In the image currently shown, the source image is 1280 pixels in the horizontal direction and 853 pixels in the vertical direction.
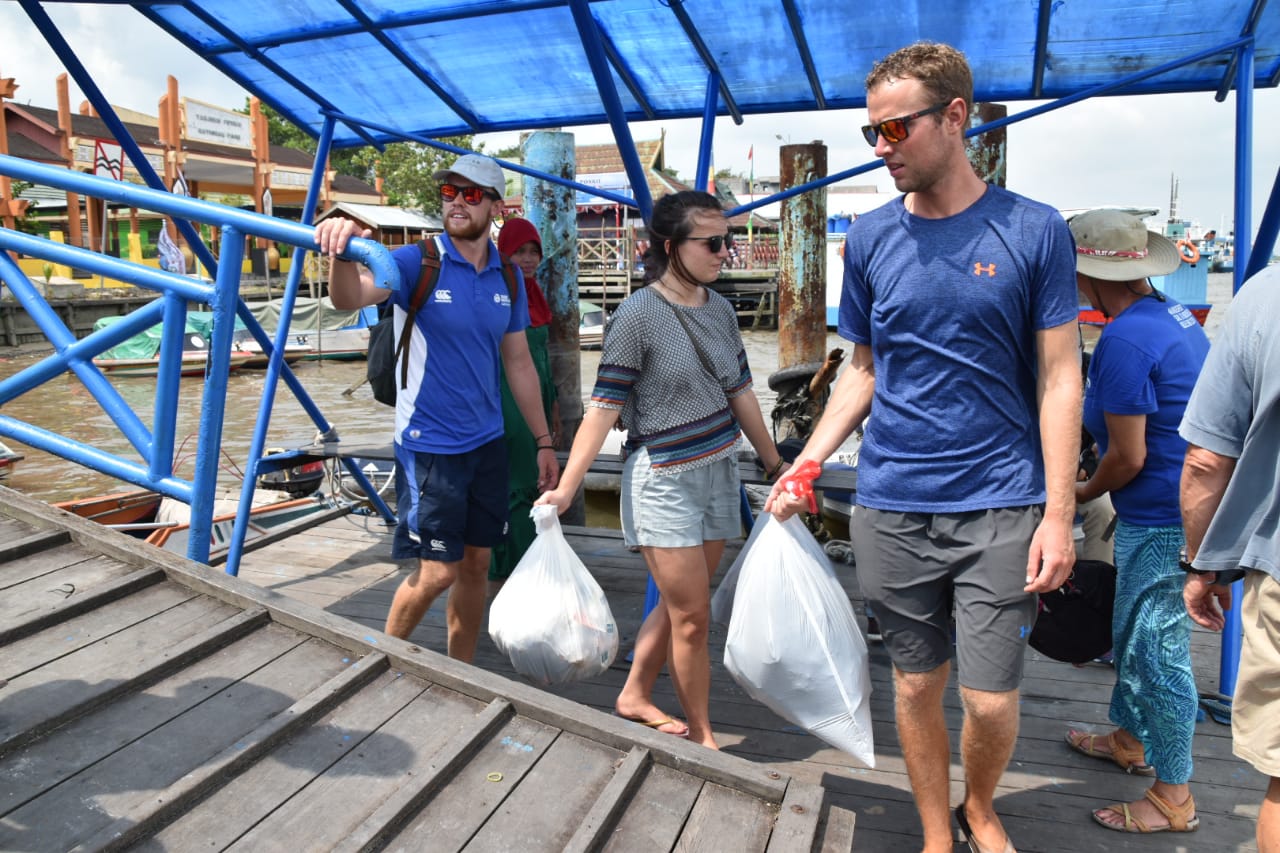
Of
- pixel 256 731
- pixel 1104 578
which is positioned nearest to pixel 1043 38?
pixel 1104 578

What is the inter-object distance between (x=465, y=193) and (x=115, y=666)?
5.67ft

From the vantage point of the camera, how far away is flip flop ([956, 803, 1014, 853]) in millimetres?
2475

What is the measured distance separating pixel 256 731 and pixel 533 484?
7.86ft

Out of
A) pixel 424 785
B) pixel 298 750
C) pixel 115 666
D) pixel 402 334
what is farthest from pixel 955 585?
pixel 115 666

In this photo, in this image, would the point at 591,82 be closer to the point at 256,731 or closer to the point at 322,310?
the point at 256,731

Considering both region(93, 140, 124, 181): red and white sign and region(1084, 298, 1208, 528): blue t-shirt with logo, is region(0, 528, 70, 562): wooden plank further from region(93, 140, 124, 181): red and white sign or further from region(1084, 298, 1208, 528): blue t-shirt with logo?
region(93, 140, 124, 181): red and white sign

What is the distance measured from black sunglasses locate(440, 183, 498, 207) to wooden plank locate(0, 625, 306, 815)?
1.46m

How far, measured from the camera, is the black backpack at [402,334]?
10.4 ft

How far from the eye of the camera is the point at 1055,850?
2.66 metres

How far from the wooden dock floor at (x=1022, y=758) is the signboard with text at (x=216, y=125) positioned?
2304 centimetres

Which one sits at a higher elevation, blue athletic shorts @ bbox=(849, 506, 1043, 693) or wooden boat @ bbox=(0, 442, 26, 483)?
blue athletic shorts @ bbox=(849, 506, 1043, 693)

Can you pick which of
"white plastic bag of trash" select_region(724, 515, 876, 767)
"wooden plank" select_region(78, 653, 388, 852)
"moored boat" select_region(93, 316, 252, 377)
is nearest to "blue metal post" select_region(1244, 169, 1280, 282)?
"white plastic bag of trash" select_region(724, 515, 876, 767)

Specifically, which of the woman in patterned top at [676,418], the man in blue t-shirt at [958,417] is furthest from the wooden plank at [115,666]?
the man in blue t-shirt at [958,417]

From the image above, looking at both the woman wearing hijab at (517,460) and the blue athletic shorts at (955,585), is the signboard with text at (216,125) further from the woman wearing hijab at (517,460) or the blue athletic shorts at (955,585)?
the blue athletic shorts at (955,585)
